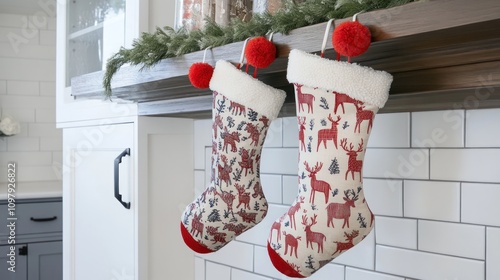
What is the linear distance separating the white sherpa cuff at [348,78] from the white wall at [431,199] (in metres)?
0.28

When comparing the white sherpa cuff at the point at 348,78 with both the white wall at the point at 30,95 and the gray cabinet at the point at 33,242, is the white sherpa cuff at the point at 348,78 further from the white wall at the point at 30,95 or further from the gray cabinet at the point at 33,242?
the white wall at the point at 30,95

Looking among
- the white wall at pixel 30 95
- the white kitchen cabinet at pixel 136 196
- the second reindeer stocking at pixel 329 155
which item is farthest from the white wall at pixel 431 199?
the white wall at pixel 30 95

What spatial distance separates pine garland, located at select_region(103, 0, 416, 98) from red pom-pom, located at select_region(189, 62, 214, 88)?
0.15 feet

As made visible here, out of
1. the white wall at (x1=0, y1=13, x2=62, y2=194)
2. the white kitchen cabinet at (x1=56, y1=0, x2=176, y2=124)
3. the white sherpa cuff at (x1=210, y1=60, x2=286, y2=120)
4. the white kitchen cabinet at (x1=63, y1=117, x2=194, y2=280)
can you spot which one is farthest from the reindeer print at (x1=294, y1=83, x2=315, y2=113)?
the white wall at (x1=0, y1=13, x2=62, y2=194)

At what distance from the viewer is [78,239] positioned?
1806mm

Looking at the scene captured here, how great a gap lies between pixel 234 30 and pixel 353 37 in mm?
289

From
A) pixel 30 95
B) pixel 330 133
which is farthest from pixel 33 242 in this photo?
pixel 330 133

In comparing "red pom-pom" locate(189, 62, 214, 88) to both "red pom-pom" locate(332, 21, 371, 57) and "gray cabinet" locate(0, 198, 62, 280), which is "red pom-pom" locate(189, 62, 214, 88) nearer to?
"red pom-pom" locate(332, 21, 371, 57)

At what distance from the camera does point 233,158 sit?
1.01 m

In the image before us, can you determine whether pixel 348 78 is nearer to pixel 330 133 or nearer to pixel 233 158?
pixel 330 133

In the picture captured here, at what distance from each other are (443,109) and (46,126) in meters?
2.60

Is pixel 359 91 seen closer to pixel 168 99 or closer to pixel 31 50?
pixel 168 99

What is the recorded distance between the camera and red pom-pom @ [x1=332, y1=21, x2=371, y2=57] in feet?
2.32

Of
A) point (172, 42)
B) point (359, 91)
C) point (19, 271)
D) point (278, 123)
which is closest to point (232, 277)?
point (278, 123)
